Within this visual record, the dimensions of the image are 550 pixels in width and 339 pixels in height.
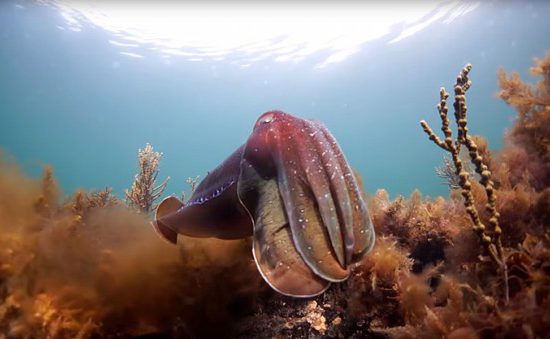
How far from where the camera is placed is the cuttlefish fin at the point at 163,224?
9.46 feet

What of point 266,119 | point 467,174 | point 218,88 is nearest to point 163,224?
point 266,119

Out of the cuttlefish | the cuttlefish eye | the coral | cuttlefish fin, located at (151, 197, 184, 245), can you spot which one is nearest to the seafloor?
cuttlefish fin, located at (151, 197, 184, 245)

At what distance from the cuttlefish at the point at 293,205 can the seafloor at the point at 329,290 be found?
0.65 m

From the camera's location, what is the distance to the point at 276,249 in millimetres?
1856

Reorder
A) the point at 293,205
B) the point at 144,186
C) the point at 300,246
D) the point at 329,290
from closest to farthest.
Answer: the point at 300,246 → the point at 293,205 → the point at 329,290 → the point at 144,186

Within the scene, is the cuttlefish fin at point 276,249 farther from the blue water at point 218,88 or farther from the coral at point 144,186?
the coral at point 144,186

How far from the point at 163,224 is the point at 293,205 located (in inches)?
57.6

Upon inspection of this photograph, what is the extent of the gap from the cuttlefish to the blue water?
1.75 meters

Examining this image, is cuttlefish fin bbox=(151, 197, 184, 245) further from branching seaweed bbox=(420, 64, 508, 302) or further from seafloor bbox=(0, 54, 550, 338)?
branching seaweed bbox=(420, 64, 508, 302)

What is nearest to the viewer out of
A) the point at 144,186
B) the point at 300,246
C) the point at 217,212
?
the point at 300,246

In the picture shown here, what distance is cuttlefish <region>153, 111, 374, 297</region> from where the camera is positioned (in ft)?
5.86

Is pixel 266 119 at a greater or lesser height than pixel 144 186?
lesser

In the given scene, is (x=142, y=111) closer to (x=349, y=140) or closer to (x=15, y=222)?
(x=349, y=140)

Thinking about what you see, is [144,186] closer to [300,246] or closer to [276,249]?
[276,249]
